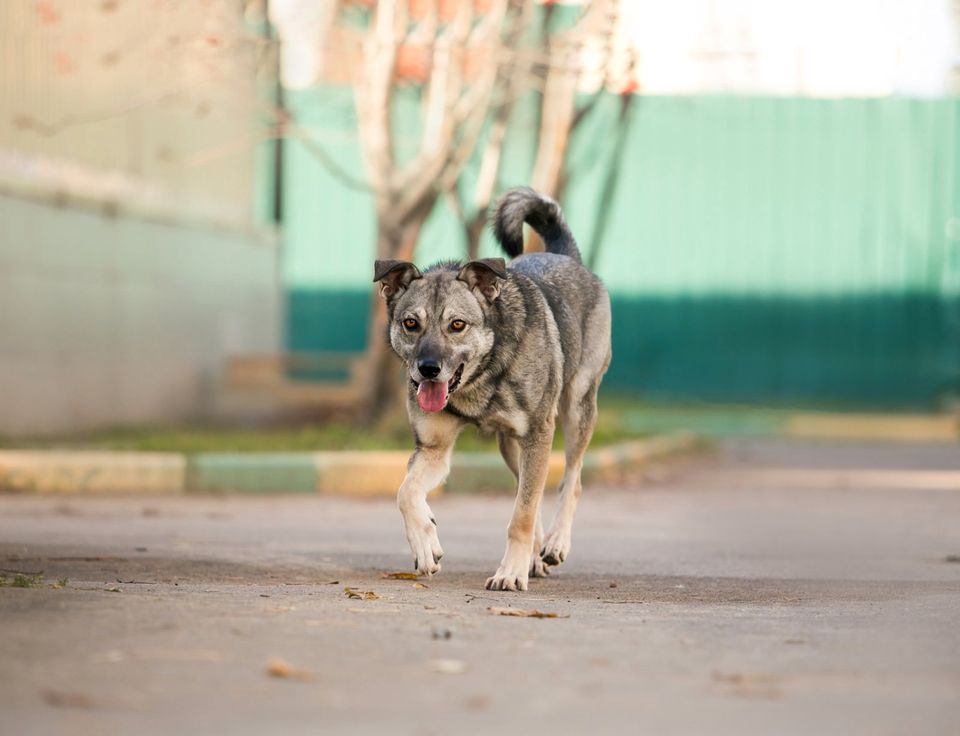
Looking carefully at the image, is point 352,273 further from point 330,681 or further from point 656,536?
point 330,681

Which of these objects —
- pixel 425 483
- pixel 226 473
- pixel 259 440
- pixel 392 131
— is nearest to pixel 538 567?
pixel 425 483

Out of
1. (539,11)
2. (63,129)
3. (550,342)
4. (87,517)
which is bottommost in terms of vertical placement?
(87,517)

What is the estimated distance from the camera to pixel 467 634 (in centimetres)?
495

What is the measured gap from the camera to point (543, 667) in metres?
4.41

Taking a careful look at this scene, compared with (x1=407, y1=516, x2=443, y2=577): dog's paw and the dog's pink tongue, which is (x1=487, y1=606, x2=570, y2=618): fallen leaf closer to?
(x1=407, y1=516, x2=443, y2=577): dog's paw

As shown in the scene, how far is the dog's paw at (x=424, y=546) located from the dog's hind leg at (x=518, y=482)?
18.3 inches

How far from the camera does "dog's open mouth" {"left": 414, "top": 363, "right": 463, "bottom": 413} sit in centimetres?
671

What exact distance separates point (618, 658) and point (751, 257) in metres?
17.6

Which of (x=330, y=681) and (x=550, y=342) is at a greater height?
(x=550, y=342)

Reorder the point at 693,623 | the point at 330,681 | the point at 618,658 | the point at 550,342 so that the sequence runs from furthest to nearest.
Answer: the point at 550,342 < the point at 693,623 < the point at 618,658 < the point at 330,681

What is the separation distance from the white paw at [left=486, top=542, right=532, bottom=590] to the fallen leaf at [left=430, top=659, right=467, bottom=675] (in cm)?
213

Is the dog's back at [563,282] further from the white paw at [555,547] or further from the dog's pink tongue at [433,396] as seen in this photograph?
the dog's pink tongue at [433,396]

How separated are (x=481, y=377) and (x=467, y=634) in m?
2.09

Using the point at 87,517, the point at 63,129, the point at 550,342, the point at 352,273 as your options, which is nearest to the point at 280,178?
the point at 352,273
